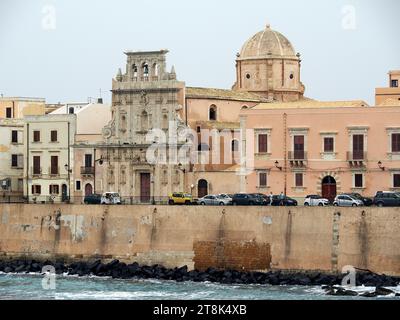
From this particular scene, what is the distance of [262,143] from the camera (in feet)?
285

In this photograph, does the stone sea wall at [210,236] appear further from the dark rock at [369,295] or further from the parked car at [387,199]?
the dark rock at [369,295]

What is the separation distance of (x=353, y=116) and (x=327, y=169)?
2.83 meters

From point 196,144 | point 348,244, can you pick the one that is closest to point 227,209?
point 348,244

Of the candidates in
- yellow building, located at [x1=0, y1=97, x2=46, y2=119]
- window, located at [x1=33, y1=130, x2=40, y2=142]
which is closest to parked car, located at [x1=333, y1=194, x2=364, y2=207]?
window, located at [x1=33, y1=130, x2=40, y2=142]

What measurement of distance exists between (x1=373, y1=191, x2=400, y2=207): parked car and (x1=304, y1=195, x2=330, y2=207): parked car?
2396 mm

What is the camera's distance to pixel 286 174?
283 ft

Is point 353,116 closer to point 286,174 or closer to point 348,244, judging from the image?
point 286,174

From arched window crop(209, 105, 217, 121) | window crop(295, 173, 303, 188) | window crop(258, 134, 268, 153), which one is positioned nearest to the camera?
window crop(295, 173, 303, 188)

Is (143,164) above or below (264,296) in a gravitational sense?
above

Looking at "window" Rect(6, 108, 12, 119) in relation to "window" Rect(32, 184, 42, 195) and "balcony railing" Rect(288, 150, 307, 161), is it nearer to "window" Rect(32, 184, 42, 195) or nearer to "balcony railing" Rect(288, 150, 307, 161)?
"window" Rect(32, 184, 42, 195)

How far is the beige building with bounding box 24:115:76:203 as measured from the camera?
3664 inches

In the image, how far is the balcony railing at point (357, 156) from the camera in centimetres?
8469

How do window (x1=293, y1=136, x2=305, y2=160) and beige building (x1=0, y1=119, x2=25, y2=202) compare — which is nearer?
window (x1=293, y1=136, x2=305, y2=160)

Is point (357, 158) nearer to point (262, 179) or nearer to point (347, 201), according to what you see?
point (262, 179)
